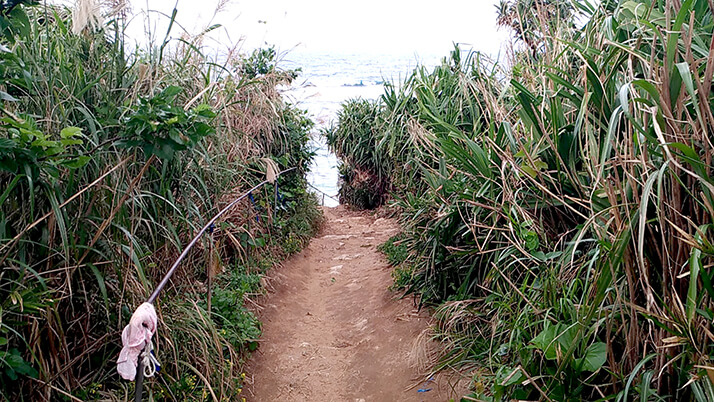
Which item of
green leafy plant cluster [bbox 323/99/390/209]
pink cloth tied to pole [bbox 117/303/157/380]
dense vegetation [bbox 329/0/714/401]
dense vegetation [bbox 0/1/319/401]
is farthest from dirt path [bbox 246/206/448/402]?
green leafy plant cluster [bbox 323/99/390/209]

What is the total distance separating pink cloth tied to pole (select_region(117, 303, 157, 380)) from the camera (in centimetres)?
180

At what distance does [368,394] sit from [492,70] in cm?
260

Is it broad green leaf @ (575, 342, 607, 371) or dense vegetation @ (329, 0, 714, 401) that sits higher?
dense vegetation @ (329, 0, 714, 401)

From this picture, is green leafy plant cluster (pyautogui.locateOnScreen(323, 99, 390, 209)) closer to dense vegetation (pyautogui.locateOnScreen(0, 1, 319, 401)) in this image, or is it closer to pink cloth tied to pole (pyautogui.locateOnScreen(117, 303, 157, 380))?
dense vegetation (pyautogui.locateOnScreen(0, 1, 319, 401))

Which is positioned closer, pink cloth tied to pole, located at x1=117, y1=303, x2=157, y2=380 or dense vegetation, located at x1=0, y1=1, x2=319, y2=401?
pink cloth tied to pole, located at x1=117, y1=303, x2=157, y2=380

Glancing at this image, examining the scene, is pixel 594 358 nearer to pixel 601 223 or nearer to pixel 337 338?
pixel 601 223

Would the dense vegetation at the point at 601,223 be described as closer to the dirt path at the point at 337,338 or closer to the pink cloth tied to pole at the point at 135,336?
the dirt path at the point at 337,338

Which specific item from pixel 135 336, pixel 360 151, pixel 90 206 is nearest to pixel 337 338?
pixel 90 206

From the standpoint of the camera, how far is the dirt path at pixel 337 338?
11.5ft

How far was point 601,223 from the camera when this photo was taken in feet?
7.52

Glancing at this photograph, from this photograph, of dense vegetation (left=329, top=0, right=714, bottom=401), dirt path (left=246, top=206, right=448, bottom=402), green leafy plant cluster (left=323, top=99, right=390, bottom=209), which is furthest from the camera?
green leafy plant cluster (left=323, top=99, right=390, bottom=209)

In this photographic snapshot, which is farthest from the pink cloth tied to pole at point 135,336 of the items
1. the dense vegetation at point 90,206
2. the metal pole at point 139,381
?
the dense vegetation at point 90,206

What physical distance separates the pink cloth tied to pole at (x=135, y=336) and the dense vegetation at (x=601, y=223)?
1.39 metres

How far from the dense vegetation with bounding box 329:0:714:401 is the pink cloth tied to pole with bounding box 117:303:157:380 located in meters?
1.39
